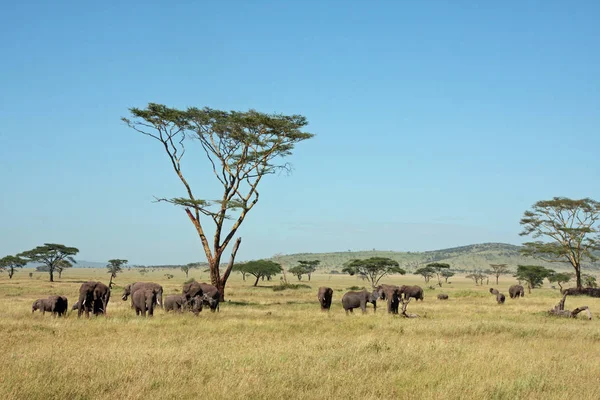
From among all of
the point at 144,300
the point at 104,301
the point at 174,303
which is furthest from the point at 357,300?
the point at 104,301

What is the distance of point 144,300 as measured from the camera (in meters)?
21.3

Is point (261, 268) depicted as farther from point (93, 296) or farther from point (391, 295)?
point (93, 296)

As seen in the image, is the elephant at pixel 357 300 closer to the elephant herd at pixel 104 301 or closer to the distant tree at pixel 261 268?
the elephant herd at pixel 104 301

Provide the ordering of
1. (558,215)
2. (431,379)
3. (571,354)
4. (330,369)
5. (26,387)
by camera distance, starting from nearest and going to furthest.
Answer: (26,387)
(431,379)
(330,369)
(571,354)
(558,215)

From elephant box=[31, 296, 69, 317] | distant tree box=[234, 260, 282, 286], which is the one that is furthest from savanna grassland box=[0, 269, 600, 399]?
distant tree box=[234, 260, 282, 286]

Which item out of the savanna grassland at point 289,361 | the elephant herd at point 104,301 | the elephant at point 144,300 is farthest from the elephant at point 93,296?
the savanna grassland at point 289,361

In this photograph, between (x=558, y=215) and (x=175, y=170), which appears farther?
(x=558, y=215)

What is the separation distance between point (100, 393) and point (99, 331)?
27.6ft

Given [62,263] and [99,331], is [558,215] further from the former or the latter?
[62,263]

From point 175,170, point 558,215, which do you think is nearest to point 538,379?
point 175,170

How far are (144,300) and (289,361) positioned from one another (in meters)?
11.9

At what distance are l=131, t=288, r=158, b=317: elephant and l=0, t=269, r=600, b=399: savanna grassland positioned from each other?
2218 mm

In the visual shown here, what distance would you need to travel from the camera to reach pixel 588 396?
868 cm

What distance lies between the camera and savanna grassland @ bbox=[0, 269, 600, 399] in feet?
28.6
